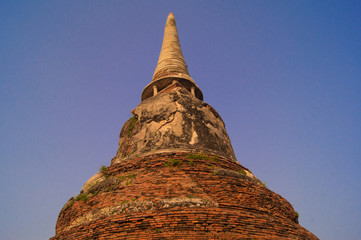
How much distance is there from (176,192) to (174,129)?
2.33 meters

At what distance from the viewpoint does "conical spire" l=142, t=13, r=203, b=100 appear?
10195 millimetres

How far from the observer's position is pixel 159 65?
468 inches

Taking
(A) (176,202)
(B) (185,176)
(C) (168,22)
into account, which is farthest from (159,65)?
(A) (176,202)

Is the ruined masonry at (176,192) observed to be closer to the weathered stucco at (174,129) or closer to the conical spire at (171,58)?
the weathered stucco at (174,129)

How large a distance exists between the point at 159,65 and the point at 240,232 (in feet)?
27.7

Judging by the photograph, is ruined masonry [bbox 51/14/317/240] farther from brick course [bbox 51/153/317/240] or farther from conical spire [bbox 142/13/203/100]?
conical spire [bbox 142/13/203/100]

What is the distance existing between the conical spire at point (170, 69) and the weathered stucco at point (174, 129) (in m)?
1.39

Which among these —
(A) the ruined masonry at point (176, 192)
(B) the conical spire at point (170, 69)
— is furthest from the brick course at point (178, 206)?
(B) the conical spire at point (170, 69)

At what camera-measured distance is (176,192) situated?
5.37m

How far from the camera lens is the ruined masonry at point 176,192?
15.4 feet

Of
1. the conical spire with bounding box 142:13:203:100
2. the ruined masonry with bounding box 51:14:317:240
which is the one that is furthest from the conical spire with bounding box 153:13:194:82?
the ruined masonry with bounding box 51:14:317:240

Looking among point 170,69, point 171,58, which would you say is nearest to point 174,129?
point 170,69

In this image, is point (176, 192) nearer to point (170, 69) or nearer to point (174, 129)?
point (174, 129)

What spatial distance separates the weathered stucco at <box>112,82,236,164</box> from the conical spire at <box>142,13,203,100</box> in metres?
1.39
